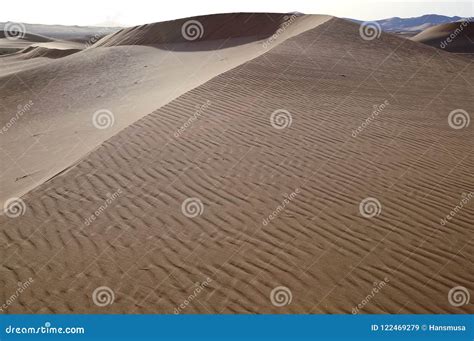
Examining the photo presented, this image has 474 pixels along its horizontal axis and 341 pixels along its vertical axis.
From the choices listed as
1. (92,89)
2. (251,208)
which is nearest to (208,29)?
(92,89)

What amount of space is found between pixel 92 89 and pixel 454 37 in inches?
1603

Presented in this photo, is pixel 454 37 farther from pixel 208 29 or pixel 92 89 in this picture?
pixel 92 89

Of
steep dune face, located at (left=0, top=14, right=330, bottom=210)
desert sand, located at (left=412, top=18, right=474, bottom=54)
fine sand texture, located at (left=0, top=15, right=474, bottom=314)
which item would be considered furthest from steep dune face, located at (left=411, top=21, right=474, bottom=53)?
fine sand texture, located at (left=0, top=15, right=474, bottom=314)

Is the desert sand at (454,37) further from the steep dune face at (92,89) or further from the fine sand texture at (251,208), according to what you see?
the fine sand texture at (251,208)

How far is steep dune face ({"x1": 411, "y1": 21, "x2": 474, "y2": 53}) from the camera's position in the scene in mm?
41031

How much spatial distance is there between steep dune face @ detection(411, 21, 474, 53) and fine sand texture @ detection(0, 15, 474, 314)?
110 feet

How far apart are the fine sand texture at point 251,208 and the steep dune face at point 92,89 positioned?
20cm

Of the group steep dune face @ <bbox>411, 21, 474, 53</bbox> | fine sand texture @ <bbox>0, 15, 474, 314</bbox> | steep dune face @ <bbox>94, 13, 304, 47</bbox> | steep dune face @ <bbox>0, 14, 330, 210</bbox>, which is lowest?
steep dune face @ <bbox>411, 21, 474, 53</bbox>

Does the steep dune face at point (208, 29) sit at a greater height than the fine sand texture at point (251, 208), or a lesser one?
lesser

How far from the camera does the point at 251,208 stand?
6.26 metres

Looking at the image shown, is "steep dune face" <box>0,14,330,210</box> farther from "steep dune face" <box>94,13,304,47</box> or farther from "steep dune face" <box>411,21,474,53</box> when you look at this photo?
"steep dune face" <box>411,21,474,53</box>

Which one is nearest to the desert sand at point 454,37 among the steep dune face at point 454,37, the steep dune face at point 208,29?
the steep dune face at point 454,37

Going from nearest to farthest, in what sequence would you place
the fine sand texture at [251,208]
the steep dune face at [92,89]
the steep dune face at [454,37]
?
1. the fine sand texture at [251,208]
2. the steep dune face at [92,89]
3. the steep dune face at [454,37]

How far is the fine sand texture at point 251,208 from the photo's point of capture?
4.68m
